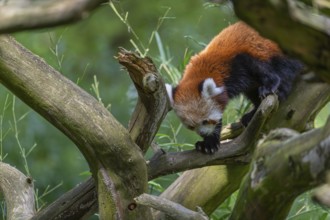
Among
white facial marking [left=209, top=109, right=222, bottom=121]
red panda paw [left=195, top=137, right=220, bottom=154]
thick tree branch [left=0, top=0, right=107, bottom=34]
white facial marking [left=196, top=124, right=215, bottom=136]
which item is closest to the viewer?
thick tree branch [left=0, top=0, right=107, bottom=34]

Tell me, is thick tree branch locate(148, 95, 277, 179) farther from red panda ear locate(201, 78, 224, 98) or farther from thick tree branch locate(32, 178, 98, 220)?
red panda ear locate(201, 78, 224, 98)

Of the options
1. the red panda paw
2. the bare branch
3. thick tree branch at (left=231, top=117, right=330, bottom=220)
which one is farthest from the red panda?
thick tree branch at (left=231, top=117, right=330, bottom=220)

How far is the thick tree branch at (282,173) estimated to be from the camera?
1.40 metres

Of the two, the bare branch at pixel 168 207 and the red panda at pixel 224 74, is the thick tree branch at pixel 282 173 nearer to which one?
the bare branch at pixel 168 207

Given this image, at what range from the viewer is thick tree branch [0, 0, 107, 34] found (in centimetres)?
98

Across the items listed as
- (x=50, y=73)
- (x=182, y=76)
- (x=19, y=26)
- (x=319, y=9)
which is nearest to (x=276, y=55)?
(x=182, y=76)

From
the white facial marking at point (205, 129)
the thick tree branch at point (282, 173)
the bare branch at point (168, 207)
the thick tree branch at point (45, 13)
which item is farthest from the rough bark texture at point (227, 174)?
the thick tree branch at point (45, 13)

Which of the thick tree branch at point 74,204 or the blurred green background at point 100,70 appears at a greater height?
the thick tree branch at point 74,204

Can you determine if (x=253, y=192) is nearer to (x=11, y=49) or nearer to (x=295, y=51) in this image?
(x=295, y=51)

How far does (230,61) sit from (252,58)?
92mm

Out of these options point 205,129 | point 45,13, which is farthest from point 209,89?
point 45,13

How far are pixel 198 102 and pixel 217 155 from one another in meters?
0.76

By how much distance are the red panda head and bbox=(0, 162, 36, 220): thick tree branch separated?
A: 0.80 m

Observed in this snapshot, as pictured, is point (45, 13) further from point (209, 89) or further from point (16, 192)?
point (209, 89)
